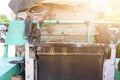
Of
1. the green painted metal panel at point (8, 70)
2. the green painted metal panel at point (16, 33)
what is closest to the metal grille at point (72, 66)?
the green painted metal panel at point (8, 70)

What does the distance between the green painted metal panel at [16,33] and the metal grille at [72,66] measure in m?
0.82

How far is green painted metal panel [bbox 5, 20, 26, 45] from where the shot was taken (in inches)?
124

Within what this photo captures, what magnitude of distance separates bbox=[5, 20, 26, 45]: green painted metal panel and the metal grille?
82cm

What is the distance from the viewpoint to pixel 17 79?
2.50 meters

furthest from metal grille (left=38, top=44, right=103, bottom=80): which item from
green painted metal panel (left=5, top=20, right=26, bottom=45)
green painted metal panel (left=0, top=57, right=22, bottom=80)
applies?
green painted metal panel (left=5, top=20, right=26, bottom=45)

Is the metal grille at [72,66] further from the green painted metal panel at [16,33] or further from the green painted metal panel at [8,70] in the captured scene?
the green painted metal panel at [16,33]

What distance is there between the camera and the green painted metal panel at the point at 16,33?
3.16m

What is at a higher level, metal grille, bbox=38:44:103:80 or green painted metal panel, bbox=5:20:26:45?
green painted metal panel, bbox=5:20:26:45

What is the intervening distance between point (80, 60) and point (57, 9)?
4.67ft

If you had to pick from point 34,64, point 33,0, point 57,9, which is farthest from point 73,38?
point 34,64

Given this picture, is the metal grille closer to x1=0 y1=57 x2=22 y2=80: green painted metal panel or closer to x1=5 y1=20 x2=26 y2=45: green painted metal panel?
x1=0 y1=57 x2=22 y2=80: green painted metal panel

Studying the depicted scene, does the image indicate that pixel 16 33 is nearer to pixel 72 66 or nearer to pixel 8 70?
pixel 8 70

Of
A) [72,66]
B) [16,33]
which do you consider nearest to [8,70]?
[72,66]

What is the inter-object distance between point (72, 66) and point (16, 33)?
1.12 meters
